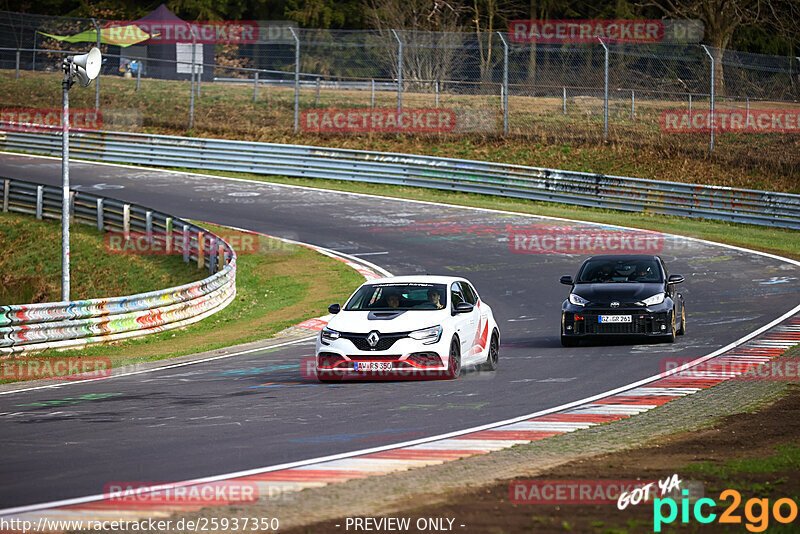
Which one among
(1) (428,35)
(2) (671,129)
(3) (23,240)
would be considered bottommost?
(3) (23,240)

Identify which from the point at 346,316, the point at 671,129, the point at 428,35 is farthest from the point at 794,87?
the point at 346,316

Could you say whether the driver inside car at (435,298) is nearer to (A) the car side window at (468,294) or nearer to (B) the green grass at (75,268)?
(A) the car side window at (468,294)

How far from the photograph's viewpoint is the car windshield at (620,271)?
683 inches

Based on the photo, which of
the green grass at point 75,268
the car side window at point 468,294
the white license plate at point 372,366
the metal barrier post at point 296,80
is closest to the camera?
the white license plate at point 372,366

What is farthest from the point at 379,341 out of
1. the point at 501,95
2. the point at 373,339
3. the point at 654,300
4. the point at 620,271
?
the point at 501,95

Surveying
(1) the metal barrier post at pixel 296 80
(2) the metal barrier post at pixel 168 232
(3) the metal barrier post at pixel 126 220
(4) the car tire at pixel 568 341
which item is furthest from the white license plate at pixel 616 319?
(1) the metal barrier post at pixel 296 80

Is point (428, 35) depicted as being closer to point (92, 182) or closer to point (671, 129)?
point (671, 129)

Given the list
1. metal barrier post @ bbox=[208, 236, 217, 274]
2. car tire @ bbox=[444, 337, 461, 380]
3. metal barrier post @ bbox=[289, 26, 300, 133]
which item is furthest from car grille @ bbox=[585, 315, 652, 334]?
metal barrier post @ bbox=[289, 26, 300, 133]

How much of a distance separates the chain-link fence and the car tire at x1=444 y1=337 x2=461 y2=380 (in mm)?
23740

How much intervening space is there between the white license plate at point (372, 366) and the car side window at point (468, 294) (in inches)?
86.5

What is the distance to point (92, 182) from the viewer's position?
37.5 metres

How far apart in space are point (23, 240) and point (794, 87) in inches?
1004

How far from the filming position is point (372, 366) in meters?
13.0

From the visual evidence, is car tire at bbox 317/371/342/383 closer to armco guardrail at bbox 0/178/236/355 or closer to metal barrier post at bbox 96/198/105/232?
armco guardrail at bbox 0/178/236/355
